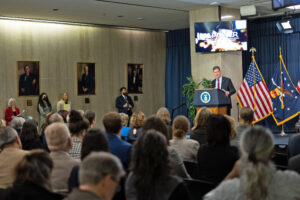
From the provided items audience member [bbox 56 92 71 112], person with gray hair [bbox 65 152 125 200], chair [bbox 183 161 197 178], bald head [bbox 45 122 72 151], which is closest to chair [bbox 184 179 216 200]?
chair [bbox 183 161 197 178]

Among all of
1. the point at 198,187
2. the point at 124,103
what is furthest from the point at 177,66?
the point at 198,187

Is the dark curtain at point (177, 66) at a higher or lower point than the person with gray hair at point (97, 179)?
higher

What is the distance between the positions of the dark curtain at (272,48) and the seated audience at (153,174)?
1127cm

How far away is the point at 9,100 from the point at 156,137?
415 inches

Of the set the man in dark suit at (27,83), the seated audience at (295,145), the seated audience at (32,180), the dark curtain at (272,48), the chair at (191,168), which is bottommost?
the chair at (191,168)

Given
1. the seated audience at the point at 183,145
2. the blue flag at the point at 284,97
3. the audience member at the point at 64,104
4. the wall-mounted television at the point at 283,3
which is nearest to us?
the seated audience at the point at 183,145

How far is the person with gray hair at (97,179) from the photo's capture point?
2.08 metres

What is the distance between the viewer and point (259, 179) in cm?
227

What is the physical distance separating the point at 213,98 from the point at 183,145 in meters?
4.78

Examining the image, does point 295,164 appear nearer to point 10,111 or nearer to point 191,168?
point 191,168

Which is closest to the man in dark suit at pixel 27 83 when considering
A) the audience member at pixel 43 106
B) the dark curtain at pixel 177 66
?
the audience member at pixel 43 106

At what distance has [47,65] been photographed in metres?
13.7

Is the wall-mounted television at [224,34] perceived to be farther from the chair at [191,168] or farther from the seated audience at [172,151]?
the seated audience at [172,151]

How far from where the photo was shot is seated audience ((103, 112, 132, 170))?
411cm
